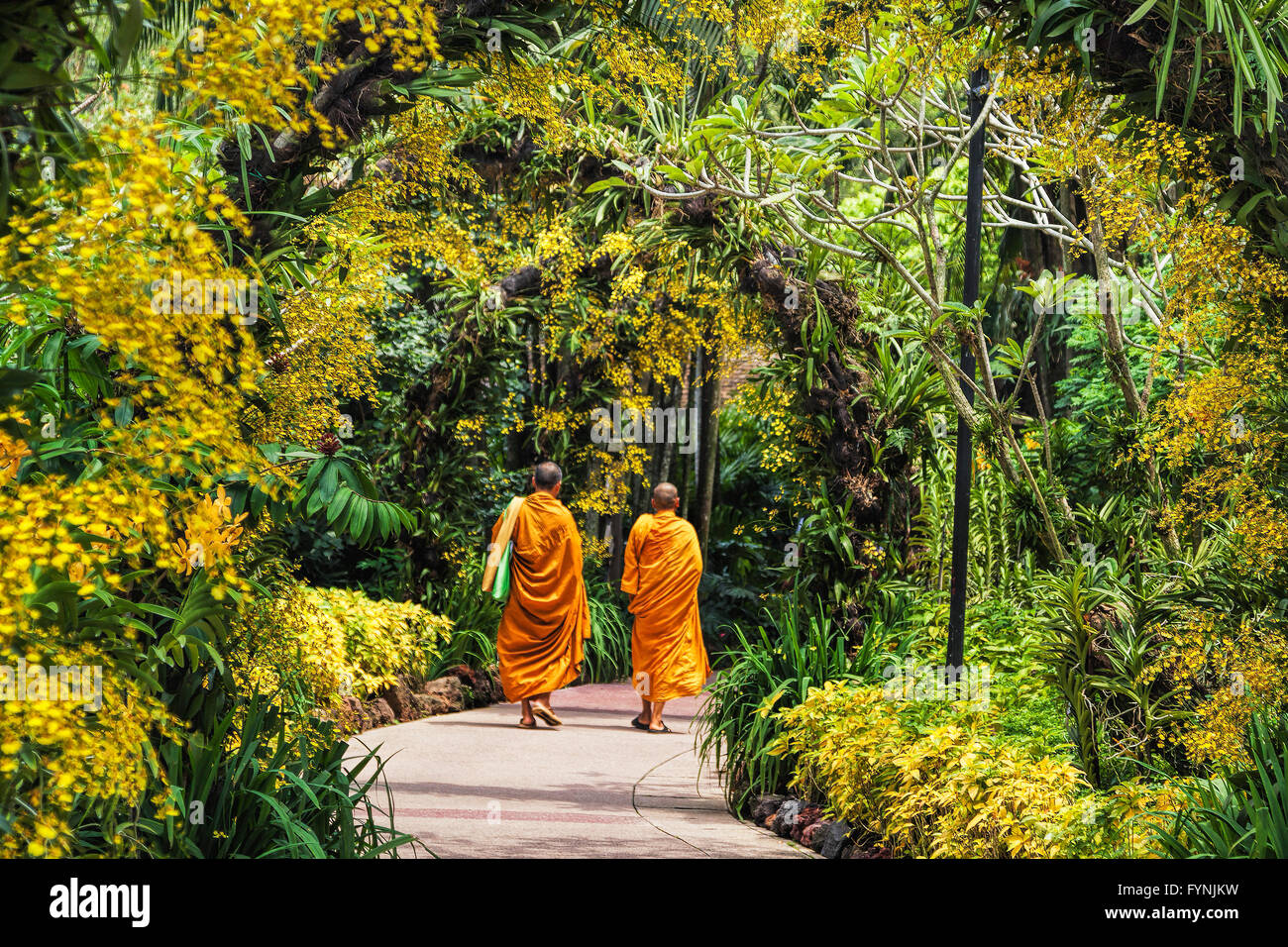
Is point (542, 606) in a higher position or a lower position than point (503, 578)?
lower

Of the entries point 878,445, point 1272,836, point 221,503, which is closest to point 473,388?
point 878,445

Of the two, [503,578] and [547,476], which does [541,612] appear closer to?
[503,578]

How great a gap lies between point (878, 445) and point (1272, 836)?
15.1ft

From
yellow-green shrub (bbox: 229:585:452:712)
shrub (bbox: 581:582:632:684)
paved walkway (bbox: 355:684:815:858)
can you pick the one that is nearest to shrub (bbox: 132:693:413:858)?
yellow-green shrub (bbox: 229:585:452:712)

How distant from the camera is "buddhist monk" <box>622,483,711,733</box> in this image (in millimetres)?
8789

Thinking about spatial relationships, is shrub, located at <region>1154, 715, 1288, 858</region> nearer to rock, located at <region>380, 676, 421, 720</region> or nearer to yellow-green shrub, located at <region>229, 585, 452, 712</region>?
yellow-green shrub, located at <region>229, 585, 452, 712</region>

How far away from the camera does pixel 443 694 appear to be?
9.34 meters

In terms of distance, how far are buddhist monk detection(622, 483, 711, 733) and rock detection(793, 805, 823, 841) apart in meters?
3.10

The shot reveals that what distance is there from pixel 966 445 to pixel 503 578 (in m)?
4.02

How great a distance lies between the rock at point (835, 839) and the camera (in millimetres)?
5184

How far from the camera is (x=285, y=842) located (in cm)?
366

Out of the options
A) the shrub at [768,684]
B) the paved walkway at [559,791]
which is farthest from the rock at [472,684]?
the shrub at [768,684]

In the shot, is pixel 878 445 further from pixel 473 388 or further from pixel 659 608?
pixel 473 388

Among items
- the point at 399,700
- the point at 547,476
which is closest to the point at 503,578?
the point at 547,476
